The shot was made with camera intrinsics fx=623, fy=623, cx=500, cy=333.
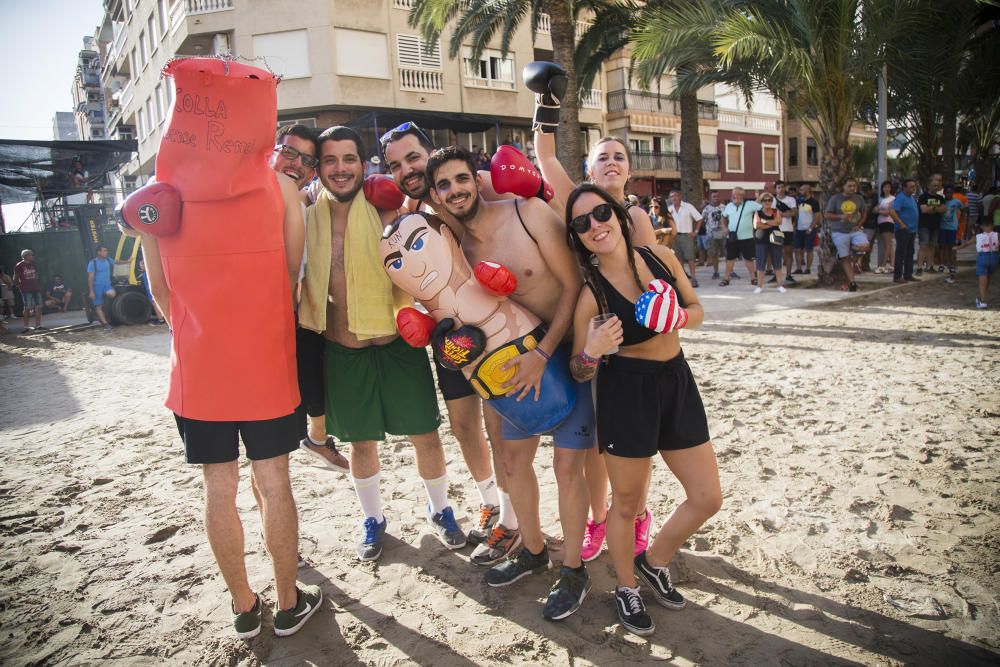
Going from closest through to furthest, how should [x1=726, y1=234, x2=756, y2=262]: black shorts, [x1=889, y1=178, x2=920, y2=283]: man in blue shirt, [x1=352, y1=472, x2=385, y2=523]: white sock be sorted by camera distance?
[x1=352, y1=472, x2=385, y2=523]: white sock
[x1=889, y1=178, x2=920, y2=283]: man in blue shirt
[x1=726, y1=234, x2=756, y2=262]: black shorts

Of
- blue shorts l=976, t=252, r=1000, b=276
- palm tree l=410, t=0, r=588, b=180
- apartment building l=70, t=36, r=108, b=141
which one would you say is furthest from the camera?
apartment building l=70, t=36, r=108, b=141

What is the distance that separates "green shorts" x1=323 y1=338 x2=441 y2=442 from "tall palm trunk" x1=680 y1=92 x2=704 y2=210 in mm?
13348

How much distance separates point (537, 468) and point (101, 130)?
55288 mm

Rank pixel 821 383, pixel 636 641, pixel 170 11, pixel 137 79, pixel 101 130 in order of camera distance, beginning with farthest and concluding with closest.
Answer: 1. pixel 101 130
2. pixel 137 79
3. pixel 170 11
4. pixel 821 383
5. pixel 636 641

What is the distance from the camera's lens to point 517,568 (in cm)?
290

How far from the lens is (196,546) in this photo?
341 cm

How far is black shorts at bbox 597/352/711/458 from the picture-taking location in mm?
2420

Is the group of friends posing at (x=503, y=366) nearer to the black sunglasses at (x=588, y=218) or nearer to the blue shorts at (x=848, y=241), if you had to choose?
the black sunglasses at (x=588, y=218)

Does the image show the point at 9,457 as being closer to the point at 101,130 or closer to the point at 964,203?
the point at 964,203

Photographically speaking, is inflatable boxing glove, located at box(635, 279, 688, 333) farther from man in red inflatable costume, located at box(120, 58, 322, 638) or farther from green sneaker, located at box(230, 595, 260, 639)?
green sneaker, located at box(230, 595, 260, 639)

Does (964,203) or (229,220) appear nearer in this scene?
(229,220)

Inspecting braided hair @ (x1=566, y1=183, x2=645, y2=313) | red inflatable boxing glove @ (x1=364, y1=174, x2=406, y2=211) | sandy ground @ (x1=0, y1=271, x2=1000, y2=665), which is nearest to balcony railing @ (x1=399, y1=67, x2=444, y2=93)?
sandy ground @ (x1=0, y1=271, x2=1000, y2=665)

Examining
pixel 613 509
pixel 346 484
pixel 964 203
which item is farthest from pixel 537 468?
pixel 964 203

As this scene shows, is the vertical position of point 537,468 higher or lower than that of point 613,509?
lower
